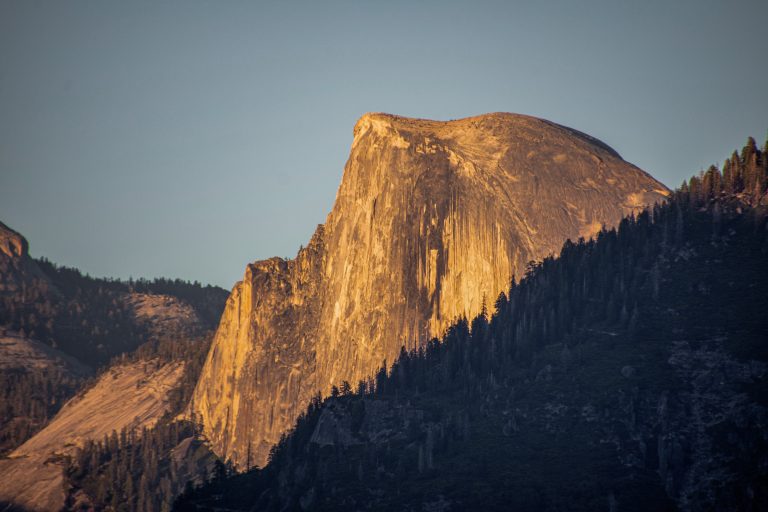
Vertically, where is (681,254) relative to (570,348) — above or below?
above

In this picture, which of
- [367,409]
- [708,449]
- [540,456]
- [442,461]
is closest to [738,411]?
[708,449]

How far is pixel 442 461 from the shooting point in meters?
175

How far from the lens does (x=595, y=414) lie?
173 metres

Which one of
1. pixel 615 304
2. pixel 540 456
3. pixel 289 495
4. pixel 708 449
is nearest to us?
pixel 708 449

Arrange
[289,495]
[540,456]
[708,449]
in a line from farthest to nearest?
[289,495]
[540,456]
[708,449]

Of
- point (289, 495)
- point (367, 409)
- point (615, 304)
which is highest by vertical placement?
point (615, 304)

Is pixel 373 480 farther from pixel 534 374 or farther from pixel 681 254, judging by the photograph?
pixel 681 254

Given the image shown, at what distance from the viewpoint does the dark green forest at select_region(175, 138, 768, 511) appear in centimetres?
15700

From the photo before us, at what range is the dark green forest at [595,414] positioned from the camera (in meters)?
157

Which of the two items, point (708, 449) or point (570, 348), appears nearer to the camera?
point (708, 449)

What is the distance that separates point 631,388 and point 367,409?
42.0 m

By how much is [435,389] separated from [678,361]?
38982 mm

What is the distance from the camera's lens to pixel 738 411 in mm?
160375

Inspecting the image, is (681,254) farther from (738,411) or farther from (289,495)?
(289,495)
